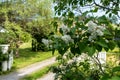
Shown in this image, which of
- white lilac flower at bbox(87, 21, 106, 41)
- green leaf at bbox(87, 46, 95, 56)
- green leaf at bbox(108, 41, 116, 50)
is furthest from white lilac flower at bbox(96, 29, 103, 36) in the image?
green leaf at bbox(108, 41, 116, 50)

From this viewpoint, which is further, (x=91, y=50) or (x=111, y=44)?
(x=111, y=44)

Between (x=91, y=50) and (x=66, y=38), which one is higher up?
(x=66, y=38)

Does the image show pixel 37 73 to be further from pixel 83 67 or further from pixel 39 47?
pixel 39 47

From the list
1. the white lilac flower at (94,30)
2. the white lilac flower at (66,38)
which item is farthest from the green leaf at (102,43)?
the white lilac flower at (66,38)

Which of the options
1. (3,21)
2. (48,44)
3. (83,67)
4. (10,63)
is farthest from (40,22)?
(48,44)

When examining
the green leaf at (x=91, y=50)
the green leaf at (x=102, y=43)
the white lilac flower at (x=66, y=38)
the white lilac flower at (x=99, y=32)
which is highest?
the white lilac flower at (x=66, y=38)

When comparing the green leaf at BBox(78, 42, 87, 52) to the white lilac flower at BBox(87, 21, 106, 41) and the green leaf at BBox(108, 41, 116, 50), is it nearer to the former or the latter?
the white lilac flower at BBox(87, 21, 106, 41)

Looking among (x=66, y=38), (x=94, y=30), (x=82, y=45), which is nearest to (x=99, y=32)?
(x=94, y=30)

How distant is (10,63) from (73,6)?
511 inches

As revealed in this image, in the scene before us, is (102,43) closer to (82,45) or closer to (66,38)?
(82,45)

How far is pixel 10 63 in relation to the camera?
16.2 meters

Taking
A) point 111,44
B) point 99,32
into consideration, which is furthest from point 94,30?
point 111,44

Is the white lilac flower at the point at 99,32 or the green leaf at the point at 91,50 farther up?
the white lilac flower at the point at 99,32

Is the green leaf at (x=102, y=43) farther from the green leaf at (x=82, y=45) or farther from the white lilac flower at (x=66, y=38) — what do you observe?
the white lilac flower at (x=66, y=38)
